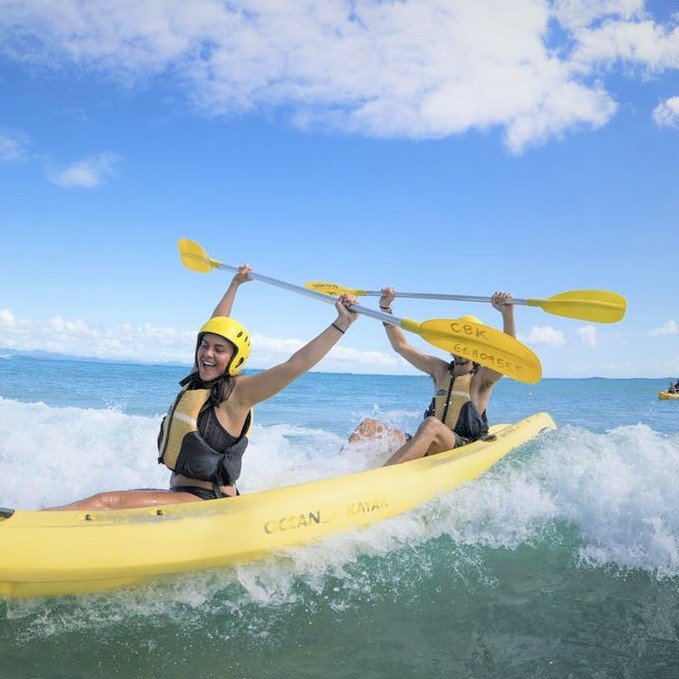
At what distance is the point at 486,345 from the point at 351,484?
4.30 ft

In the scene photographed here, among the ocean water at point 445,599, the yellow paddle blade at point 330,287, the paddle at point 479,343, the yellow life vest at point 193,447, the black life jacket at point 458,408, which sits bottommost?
the ocean water at point 445,599

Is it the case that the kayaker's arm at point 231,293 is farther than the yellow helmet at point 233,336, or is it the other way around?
the kayaker's arm at point 231,293

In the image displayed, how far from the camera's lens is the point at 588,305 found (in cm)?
508

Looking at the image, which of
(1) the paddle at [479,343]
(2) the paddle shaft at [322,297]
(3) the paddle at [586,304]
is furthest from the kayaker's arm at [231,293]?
(3) the paddle at [586,304]

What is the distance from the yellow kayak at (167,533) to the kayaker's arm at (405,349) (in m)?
1.84

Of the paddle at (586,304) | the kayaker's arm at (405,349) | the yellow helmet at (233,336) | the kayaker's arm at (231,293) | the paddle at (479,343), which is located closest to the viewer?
the yellow helmet at (233,336)

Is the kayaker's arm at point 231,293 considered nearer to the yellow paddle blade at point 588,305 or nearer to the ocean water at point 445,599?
the ocean water at point 445,599

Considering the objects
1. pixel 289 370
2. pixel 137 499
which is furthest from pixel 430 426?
pixel 137 499

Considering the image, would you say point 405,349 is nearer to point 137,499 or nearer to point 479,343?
point 479,343

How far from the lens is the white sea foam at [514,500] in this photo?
332cm

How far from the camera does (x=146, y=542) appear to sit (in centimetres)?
273

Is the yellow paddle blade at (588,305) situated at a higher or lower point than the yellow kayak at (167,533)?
higher

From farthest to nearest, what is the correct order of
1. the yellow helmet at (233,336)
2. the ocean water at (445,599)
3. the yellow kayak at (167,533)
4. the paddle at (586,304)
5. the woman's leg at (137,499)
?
1. the paddle at (586,304)
2. the yellow helmet at (233,336)
3. the woman's leg at (137,499)
4. the yellow kayak at (167,533)
5. the ocean water at (445,599)

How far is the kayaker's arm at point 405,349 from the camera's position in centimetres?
537
